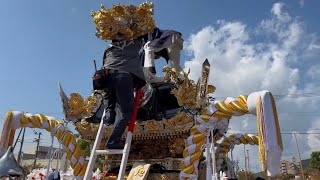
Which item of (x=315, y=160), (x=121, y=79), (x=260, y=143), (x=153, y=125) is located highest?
(x=315, y=160)

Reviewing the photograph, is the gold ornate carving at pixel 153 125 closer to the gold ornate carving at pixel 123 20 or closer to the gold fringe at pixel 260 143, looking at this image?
the gold ornate carving at pixel 123 20

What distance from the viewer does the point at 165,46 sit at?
27.9 feet

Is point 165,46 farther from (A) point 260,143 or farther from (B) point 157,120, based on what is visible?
(A) point 260,143

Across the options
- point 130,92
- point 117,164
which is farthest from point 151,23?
point 117,164

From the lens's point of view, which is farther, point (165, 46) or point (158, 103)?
point (165, 46)

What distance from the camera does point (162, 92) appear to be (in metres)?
6.76

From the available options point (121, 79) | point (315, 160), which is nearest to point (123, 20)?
point (121, 79)

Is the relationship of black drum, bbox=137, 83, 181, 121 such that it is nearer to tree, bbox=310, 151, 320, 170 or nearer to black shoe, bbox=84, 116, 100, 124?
black shoe, bbox=84, 116, 100, 124

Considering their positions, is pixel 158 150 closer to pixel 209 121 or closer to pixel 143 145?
pixel 143 145

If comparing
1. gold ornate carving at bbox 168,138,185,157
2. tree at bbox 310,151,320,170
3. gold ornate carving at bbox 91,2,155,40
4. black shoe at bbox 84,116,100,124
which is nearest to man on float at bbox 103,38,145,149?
gold ornate carving at bbox 91,2,155,40

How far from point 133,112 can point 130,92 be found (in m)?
0.30

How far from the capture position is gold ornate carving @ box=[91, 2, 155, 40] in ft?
16.4

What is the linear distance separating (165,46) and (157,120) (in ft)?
8.45

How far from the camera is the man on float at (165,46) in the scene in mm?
8197
